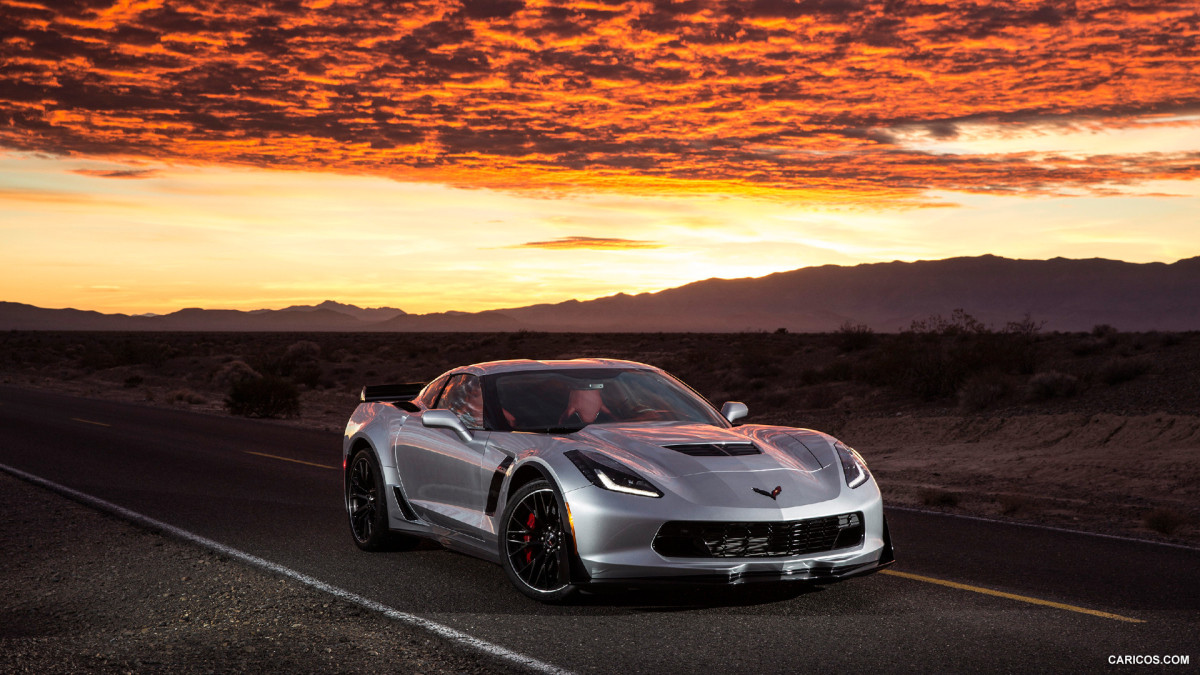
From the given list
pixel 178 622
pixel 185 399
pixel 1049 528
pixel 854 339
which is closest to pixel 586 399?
pixel 178 622

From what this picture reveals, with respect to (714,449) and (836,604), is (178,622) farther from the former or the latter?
(836,604)

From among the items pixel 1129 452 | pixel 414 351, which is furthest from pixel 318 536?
pixel 414 351

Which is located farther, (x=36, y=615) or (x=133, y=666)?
(x=36, y=615)

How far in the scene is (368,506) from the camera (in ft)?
27.5

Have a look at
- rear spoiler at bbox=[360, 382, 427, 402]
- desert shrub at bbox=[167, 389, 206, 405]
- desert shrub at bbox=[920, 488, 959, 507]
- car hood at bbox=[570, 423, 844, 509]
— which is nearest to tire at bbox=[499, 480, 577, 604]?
car hood at bbox=[570, 423, 844, 509]

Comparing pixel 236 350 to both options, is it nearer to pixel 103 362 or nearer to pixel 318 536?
pixel 103 362

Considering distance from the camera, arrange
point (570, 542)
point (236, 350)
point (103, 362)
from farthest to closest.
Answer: point (236, 350)
point (103, 362)
point (570, 542)

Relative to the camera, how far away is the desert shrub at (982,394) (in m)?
24.2

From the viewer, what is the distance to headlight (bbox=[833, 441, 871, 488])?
6.48 metres

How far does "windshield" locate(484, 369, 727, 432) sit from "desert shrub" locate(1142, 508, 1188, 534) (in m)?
5.27

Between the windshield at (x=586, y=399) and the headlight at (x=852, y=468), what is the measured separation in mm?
986

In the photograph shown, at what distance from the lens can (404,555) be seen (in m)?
8.24

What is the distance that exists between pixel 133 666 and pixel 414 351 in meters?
64.5

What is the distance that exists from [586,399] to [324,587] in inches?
83.4
